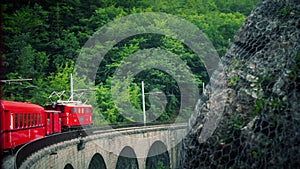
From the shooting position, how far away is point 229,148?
627 centimetres

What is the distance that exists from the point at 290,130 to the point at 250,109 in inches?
41.8

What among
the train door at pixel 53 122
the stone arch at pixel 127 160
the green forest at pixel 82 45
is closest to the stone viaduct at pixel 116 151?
A: the stone arch at pixel 127 160

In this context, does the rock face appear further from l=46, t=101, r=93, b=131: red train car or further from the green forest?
the green forest

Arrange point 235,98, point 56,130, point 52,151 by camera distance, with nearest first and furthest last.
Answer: point 235,98 → point 52,151 → point 56,130

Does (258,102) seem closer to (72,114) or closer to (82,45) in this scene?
(72,114)

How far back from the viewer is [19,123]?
14250mm

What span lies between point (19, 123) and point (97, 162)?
8.75 meters

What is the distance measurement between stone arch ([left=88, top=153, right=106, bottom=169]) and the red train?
2.20 metres

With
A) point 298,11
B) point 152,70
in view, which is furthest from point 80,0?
point 298,11

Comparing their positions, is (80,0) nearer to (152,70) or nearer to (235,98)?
(152,70)

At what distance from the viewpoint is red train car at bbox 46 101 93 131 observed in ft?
76.3

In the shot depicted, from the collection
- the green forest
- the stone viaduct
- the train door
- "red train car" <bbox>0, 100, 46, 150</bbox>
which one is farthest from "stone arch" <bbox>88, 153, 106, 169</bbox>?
the green forest

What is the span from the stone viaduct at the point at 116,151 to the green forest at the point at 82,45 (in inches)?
186

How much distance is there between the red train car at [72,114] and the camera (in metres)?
23.3
